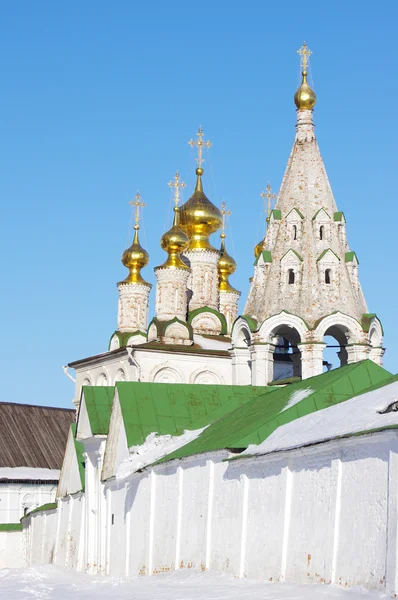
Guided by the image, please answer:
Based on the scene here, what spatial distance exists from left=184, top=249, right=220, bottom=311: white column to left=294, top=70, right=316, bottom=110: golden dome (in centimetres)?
816

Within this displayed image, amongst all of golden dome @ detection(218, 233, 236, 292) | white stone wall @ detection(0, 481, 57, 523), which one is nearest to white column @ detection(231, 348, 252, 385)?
golden dome @ detection(218, 233, 236, 292)

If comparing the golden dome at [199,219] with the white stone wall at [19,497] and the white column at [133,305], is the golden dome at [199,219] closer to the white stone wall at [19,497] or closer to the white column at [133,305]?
the white column at [133,305]

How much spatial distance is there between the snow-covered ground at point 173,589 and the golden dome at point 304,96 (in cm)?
1012

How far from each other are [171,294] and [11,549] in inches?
303

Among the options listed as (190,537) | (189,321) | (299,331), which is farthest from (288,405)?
(189,321)

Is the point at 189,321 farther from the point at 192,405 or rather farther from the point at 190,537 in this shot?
the point at 190,537

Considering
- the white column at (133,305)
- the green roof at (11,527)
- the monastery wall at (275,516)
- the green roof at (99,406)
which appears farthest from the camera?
the white column at (133,305)

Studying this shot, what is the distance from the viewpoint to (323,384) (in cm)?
1586

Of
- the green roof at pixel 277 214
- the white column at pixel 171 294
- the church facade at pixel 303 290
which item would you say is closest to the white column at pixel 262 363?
the church facade at pixel 303 290

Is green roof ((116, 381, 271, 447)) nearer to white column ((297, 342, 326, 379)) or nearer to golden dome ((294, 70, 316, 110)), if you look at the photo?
white column ((297, 342, 326, 379))

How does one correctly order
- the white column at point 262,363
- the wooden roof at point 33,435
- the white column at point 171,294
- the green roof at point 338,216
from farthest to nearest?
the wooden roof at point 33,435
the white column at point 171,294
the green roof at point 338,216
the white column at point 262,363

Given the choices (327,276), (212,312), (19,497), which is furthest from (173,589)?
(19,497)

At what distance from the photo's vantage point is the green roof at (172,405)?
1902 cm

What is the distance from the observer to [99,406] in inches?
822
